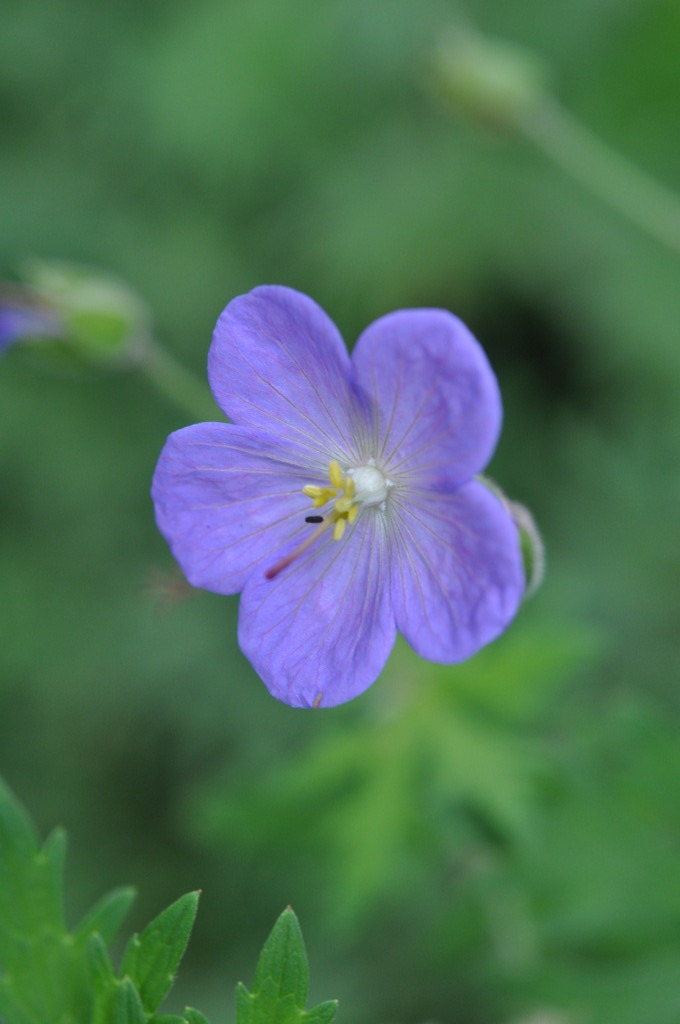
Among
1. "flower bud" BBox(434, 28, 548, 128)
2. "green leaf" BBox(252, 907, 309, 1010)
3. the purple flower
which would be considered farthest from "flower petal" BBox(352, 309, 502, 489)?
"flower bud" BBox(434, 28, 548, 128)

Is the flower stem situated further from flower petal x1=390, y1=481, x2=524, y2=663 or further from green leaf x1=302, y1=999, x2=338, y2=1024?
green leaf x1=302, y1=999, x2=338, y2=1024

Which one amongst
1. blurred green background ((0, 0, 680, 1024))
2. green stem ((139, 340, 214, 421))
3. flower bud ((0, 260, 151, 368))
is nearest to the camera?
flower bud ((0, 260, 151, 368))

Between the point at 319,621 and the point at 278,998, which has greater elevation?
the point at 319,621

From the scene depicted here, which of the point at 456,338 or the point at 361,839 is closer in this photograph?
the point at 456,338

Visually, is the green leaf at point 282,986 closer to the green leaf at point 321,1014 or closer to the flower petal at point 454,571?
the green leaf at point 321,1014

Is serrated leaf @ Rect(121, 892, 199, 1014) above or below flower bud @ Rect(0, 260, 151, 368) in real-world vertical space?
below

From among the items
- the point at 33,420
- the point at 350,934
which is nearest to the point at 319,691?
the point at 350,934

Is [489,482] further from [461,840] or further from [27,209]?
[27,209]
